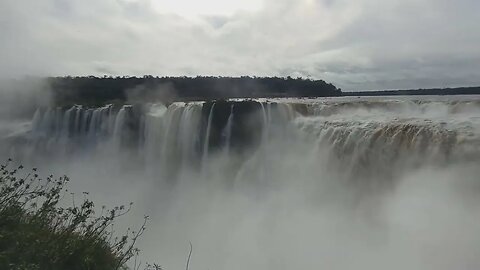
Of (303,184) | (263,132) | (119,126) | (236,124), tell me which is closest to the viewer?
(303,184)

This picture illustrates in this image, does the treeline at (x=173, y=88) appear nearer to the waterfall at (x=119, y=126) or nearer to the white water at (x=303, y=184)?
the waterfall at (x=119, y=126)

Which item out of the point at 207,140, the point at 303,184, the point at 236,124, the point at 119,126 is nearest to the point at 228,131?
the point at 236,124

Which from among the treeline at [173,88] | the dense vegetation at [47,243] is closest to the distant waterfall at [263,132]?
the treeline at [173,88]

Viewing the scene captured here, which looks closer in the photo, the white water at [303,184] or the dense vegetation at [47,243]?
the dense vegetation at [47,243]

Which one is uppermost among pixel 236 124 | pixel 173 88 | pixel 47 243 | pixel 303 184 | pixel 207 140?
pixel 173 88

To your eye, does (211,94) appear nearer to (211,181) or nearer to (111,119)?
(111,119)

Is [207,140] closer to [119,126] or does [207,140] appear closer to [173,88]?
[119,126]

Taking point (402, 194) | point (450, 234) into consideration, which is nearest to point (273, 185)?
point (402, 194)
